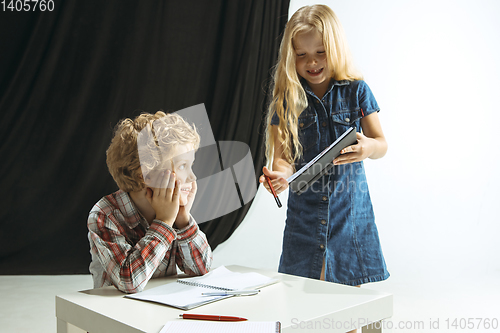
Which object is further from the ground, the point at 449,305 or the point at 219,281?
the point at 219,281

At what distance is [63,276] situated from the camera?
284 centimetres

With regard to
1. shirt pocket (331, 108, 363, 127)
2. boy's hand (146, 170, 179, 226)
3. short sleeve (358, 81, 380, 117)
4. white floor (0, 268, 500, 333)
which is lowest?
white floor (0, 268, 500, 333)

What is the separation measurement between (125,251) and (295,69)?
655 millimetres

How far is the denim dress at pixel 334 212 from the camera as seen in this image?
109cm

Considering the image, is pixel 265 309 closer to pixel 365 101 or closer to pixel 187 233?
pixel 187 233

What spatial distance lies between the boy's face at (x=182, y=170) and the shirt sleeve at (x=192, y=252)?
0.23 feet

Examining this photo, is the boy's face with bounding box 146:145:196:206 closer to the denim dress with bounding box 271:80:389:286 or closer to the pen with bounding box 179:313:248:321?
the denim dress with bounding box 271:80:389:286

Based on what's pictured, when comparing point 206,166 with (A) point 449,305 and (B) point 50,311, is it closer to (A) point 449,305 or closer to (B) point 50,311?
(B) point 50,311

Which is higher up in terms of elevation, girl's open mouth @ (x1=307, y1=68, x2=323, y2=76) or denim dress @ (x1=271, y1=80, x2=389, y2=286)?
girl's open mouth @ (x1=307, y1=68, x2=323, y2=76)

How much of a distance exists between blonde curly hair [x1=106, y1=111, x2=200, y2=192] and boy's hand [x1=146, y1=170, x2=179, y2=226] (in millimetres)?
74

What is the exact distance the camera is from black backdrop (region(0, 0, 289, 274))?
294 centimetres

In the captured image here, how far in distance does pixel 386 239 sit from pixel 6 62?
9.76 feet

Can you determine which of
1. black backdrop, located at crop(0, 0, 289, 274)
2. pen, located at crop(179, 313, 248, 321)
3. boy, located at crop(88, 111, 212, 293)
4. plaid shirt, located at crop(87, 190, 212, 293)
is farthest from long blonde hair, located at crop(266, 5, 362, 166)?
black backdrop, located at crop(0, 0, 289, 274)

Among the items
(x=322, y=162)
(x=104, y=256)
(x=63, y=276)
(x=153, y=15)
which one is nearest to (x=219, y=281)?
(x=104, y=256)
